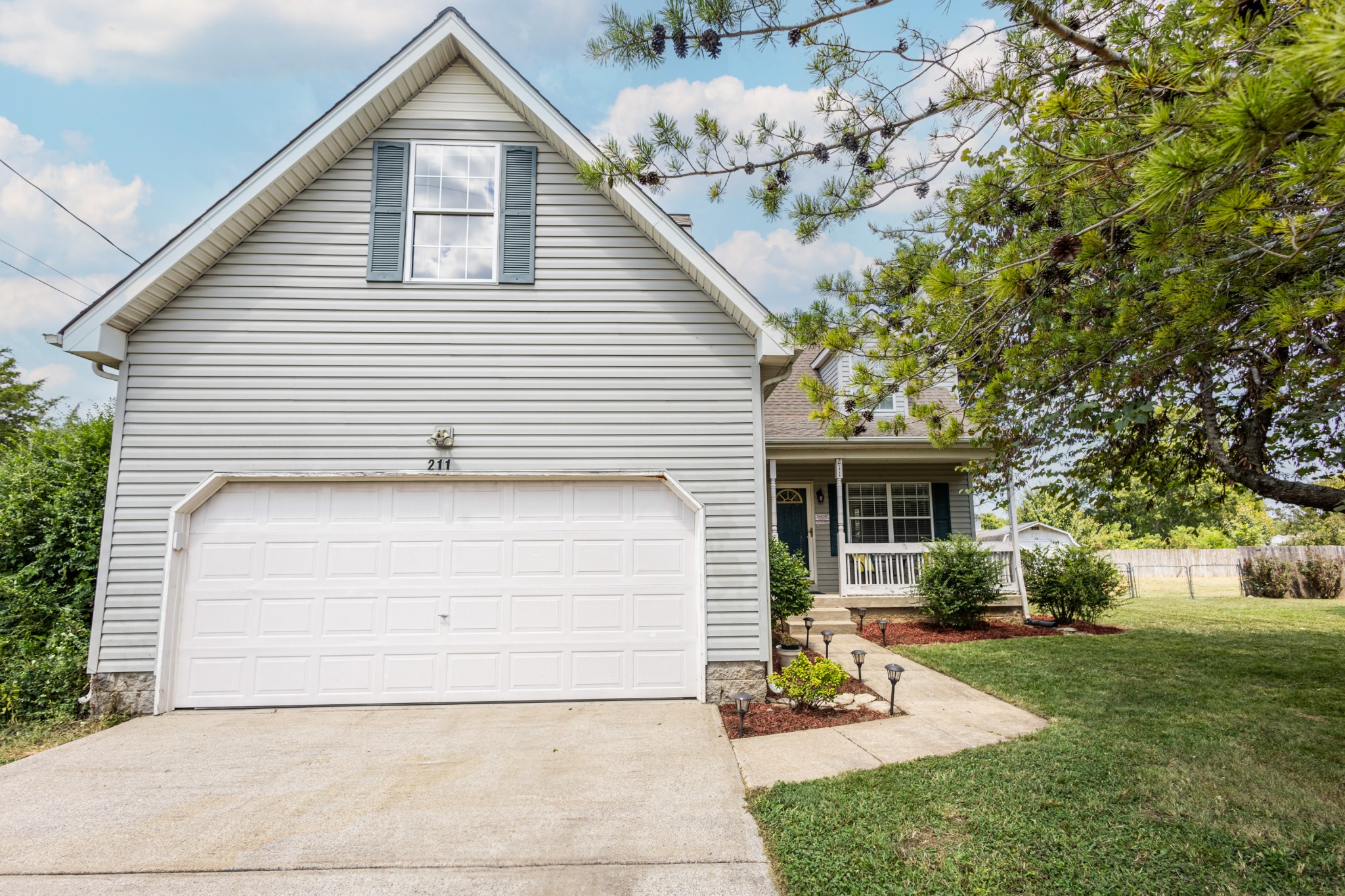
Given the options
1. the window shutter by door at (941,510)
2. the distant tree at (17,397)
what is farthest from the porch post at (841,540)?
the distant tree at (17,397)

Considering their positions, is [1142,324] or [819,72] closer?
[819,72]

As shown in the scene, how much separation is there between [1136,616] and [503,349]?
13.5 metres

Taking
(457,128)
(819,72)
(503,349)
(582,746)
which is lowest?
(582,746)

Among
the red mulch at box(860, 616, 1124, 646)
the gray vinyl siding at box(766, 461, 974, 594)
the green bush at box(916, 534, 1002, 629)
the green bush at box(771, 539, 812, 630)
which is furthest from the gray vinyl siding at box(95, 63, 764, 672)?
the gray vinyl siding at box(766, 461, 974, 594)

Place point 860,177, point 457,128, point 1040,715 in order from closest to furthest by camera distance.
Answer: point 860,177 < point 1040,715 < point 457,128

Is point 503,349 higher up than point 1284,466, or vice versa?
point 503,349

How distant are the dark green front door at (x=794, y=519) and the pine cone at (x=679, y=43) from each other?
11084 mm

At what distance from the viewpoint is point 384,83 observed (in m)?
6.65

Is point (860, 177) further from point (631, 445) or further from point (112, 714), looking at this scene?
point (112, 714)

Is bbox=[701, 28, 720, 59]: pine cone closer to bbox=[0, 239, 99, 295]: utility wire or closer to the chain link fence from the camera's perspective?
bbox=[0, 239, 99, 295]: utility wire

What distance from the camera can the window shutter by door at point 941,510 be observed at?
45.5 ft

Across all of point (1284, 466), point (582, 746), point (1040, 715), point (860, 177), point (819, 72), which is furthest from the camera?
point (1284, 466)

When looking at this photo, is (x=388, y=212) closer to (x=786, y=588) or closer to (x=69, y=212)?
(x=786, y=588)

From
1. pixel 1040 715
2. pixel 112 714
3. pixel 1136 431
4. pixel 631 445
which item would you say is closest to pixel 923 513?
pixel 1136 431
